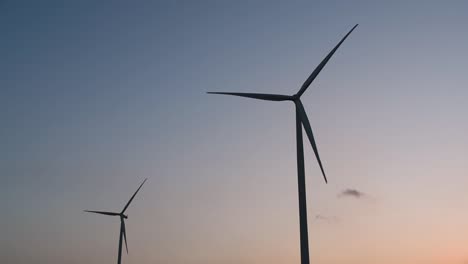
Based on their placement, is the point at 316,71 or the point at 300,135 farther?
the point at 316,71

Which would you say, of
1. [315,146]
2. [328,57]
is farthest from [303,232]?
[328,57]

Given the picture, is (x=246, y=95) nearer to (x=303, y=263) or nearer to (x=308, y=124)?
(x=308, y=124)

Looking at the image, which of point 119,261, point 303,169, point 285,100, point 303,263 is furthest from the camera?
point 119,261

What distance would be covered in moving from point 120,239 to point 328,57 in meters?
60.8

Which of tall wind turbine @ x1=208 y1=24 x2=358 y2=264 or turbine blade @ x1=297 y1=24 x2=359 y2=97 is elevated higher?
turbine blade @ x1=297 y1=24 x2=359 y2=97

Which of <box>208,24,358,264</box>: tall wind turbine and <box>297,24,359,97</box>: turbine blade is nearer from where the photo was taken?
<box>208,24,358,264</box>: tall wind turbine

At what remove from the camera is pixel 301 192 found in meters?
48.6

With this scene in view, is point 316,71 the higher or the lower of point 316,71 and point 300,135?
the higher

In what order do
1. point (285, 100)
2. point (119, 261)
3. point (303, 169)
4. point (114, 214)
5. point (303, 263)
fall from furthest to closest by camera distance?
point (114, 214)
point (119, 261)
point (285, 100)
point (303, 169)
point (303, 263)

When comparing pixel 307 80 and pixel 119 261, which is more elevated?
pixel 307 80

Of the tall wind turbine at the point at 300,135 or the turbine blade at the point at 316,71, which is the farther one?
the turbine blade at the point at 316,71

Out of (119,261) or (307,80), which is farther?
(119,261)

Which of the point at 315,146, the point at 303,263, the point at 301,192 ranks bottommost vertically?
the point at 303,263

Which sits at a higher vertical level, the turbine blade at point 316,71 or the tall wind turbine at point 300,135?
the turbine blade at point 316,71
